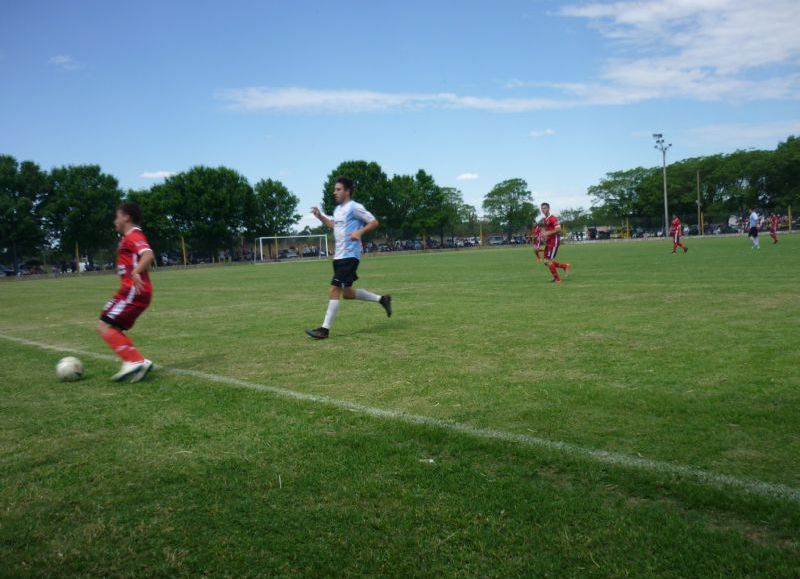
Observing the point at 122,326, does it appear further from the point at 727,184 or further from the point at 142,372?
the point at 727,184

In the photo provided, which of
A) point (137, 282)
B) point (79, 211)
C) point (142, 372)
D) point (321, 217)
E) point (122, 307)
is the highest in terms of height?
point (79, 211)

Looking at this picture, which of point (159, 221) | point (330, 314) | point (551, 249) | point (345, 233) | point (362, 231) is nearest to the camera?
point (330, 314)

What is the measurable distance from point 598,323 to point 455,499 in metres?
6.19

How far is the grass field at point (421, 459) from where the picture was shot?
264 centimetres

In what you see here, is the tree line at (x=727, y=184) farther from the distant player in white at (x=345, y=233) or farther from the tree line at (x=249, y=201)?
the distant player in white at (x=345, y=233)

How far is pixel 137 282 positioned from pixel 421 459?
4.05m

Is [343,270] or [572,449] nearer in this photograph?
[572,449]

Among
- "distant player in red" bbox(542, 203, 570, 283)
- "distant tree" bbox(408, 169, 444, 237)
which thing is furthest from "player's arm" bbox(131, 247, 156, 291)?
"distant tree" bbox(408, 169, 444, 237)

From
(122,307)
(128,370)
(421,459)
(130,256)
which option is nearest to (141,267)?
(130,256)

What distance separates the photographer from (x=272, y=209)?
258ft

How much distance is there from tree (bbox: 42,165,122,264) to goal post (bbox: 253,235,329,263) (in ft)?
50.3

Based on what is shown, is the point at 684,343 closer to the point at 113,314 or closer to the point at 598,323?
the point at 598,323

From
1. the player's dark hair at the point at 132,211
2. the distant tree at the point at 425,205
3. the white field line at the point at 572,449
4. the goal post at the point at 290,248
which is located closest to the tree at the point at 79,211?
the goal post at the point at 290,248

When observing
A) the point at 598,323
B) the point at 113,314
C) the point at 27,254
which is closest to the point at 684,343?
the point at 598,323
